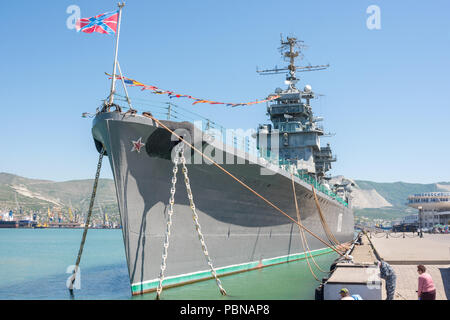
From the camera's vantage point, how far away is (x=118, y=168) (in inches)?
416

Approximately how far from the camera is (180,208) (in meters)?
11.8

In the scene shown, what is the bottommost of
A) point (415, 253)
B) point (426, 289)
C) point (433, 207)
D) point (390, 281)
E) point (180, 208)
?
point (415, 253)

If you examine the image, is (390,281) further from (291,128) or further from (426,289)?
(291,128)

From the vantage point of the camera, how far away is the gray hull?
10.5m

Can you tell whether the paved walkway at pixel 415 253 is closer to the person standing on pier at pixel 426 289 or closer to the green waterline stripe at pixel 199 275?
the green waterline stripe at pixel 199 275

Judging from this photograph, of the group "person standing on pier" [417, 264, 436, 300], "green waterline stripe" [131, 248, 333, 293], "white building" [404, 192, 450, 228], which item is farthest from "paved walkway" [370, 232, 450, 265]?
"white building" [404, 192, 450, 228]

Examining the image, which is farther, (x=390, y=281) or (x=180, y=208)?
(x=180, y=208)

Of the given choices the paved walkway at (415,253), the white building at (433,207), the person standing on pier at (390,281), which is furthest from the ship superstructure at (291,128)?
the white building at (433,207)

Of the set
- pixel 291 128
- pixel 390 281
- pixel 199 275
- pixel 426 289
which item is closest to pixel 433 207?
pixel 291 128

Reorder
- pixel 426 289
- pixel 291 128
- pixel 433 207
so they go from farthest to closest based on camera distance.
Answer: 1. pixel 433 207
2. pixel 291 128
3. pixel 426 289

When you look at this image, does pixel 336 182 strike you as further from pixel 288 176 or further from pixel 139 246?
pixel 139 246

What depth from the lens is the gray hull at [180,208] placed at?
1055cm

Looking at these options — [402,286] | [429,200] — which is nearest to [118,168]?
[402,286]

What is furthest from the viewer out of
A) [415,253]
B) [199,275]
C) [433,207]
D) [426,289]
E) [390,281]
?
[433,207]
